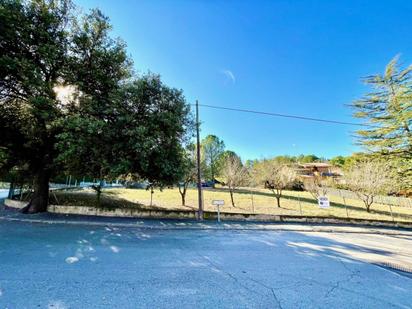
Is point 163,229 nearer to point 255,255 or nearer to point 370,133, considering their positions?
point 255,255

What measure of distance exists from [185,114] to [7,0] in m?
10.5

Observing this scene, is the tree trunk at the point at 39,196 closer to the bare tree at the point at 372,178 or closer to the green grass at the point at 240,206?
the green grass at the point at 240,206

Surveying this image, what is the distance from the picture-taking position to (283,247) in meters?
7.49

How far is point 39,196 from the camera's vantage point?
11617 millimetres

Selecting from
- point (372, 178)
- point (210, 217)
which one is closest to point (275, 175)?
point (372, 178)

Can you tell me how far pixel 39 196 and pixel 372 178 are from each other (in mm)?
26478

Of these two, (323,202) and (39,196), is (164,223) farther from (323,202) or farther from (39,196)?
(323,202)

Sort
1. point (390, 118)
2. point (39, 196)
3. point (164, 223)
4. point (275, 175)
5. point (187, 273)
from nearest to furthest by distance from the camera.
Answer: point (187, 273)
point (164, 223)
point (39, 196)
point (390, 118)
point (275, 175)

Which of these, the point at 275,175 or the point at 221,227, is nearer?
the point at 221,227

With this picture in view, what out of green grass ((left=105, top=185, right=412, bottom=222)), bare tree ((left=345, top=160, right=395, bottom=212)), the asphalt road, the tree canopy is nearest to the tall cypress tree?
bare tree ((left=345, top=160, right=395, bottom=212))

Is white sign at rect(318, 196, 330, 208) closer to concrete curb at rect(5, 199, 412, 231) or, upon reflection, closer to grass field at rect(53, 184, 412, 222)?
concrete curb at rect(5, 199, 412, 231)

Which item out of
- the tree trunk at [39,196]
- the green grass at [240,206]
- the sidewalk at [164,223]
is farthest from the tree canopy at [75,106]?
the green grass at [240,206]

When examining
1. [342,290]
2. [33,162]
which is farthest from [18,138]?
[342,290]

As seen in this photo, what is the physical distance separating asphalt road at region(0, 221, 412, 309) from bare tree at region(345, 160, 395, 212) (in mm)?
12627
